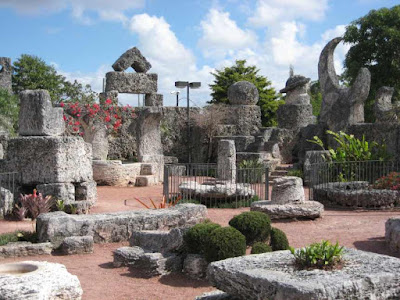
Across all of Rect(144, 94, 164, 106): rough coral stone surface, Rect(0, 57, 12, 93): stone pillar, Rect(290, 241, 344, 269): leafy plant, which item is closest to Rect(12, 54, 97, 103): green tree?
Rect(0, 57, 12, 93): stone pillar

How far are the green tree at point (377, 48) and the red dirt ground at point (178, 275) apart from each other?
14.0m

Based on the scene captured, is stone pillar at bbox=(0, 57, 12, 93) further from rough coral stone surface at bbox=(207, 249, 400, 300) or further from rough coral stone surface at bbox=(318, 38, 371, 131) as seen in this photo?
rough coral stone surface at bbox=(207, 249, 400, 300)

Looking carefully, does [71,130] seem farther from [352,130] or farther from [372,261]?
[372,261]

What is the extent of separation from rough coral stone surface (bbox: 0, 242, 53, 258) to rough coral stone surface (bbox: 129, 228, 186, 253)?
1224 millimetres

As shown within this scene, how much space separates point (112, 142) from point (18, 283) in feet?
51.2

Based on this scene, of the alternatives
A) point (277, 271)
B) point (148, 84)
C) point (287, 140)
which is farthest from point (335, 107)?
point (277, 271)

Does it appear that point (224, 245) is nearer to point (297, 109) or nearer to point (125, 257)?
point (125, 257)

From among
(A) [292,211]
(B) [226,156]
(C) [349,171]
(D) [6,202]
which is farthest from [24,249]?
(C) [349,171]

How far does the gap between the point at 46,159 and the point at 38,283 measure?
216 inches

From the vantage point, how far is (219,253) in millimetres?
6367

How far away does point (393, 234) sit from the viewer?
25.5 ft

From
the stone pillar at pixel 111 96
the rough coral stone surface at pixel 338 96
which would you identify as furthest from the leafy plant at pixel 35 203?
the rough coral stone surface at pixel 338 96

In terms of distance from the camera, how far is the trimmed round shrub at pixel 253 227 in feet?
24.2

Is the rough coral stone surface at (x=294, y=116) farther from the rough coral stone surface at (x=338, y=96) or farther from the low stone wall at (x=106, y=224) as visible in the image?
the low stone wall at (x=106, y=224)
